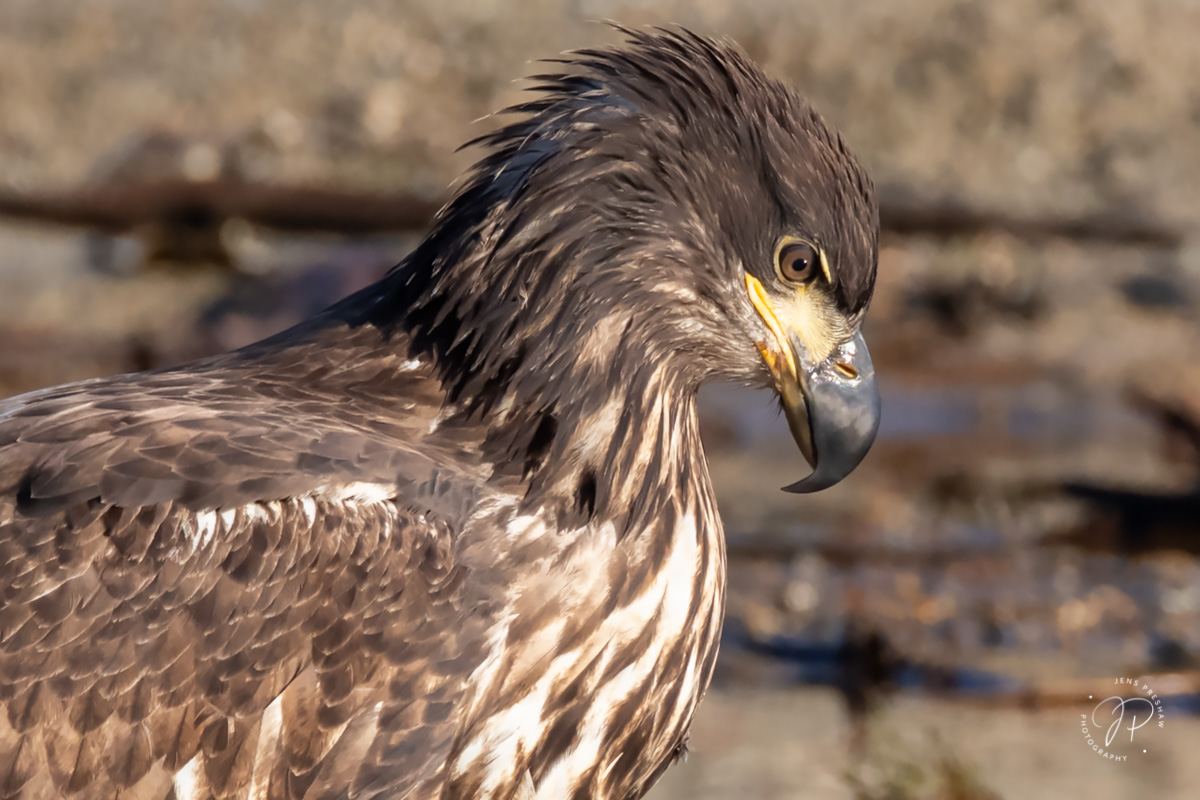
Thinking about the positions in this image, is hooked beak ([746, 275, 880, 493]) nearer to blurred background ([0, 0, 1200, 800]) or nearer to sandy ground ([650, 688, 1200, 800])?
sandy ground ([650, 688, 1200, 800])

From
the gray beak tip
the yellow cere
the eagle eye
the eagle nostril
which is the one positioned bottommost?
the gray beak tip

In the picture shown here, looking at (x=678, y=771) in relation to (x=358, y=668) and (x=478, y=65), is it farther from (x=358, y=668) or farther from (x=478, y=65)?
(x=478, y=65)

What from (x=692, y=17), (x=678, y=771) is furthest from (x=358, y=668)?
(x=692, y=17)

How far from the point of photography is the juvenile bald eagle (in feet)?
9.53

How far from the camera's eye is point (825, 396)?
3490 mm

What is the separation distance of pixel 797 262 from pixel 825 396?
0.97 feet
